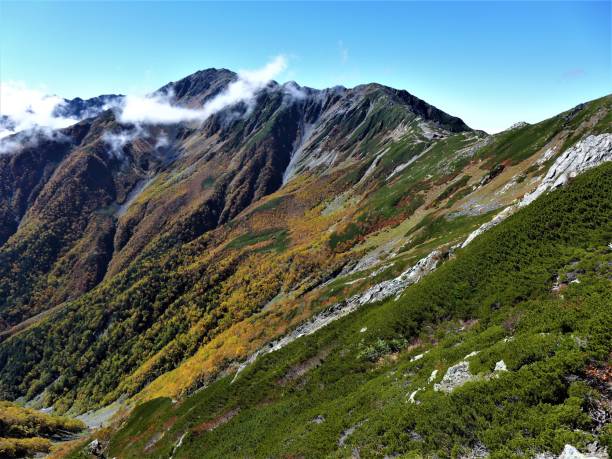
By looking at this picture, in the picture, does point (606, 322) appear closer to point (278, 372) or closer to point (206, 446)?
point (278, 372)

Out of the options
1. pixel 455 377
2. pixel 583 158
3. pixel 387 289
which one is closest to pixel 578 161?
pixel 583 158

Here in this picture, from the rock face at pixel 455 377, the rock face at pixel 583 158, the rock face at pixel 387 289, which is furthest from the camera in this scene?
the rock face at pixel 387 289

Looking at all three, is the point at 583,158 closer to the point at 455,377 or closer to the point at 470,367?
the point at 470,367

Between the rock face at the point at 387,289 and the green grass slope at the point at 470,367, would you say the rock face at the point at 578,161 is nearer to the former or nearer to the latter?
the rock face at the point at 387,289

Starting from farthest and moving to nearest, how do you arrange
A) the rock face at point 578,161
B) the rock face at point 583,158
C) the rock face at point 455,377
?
1. the rock face at point 578,161
2. the rock face at point 583,158
3. the rock face at point 455,377

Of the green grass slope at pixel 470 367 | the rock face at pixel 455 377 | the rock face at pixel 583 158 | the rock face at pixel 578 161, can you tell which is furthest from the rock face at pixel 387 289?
the rock face at pixel 455 377

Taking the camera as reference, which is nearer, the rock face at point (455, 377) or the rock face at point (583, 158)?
the rock face at point (455, 377)

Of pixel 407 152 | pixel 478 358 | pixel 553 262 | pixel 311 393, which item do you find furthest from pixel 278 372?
pixel 407 152
